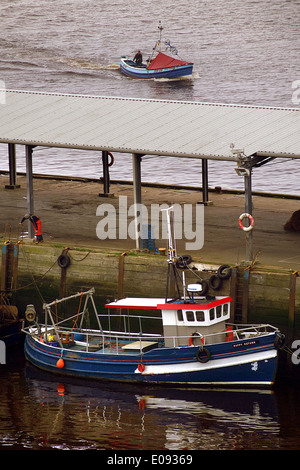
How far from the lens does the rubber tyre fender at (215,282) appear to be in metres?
34.6

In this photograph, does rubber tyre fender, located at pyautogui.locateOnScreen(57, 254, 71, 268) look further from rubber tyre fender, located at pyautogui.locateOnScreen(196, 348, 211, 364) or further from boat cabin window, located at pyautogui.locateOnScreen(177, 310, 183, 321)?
rubber tyre fender, located at pyautogui.locateOnScreen(196, 348, 211, 364)

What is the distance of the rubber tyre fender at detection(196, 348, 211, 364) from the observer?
32.8 metres

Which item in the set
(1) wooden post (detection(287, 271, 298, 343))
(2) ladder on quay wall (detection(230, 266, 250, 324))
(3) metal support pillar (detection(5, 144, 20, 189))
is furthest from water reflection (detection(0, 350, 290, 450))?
(3) metal support pillar (detection(5, 144, 20, 189))

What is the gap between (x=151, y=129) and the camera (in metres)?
38.7

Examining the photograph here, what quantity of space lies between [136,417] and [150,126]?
1289 centimetres

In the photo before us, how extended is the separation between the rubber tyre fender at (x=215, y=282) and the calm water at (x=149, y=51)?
123 ft

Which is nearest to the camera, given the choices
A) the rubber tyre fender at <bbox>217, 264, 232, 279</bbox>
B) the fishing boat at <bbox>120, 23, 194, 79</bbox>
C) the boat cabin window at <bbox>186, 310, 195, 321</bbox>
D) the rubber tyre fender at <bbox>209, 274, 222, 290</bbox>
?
the boat cabin window at <bbox>186, 310, 195, 321</bbox>

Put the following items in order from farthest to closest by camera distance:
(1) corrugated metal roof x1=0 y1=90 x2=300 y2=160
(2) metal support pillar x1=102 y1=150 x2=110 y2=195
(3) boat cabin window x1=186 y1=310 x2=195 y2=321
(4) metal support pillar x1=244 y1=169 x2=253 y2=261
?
(2) metal support pillar x1=102 y1=150 x2=110 y2=195 < (1) corrugated metal roof x1=0 y1=90 x2=300 y2=160 < (4) metal support pillar x1=244 y1=169 x2=253 y2=261 < (3) boat cabin window x1=186 y1=310 x2=195 y2=321

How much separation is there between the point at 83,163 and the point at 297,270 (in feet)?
142

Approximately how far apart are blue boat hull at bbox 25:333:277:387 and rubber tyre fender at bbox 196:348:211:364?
0.13 metres

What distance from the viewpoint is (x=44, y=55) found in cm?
12762

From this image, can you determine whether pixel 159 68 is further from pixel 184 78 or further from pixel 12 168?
pixel 12 168
